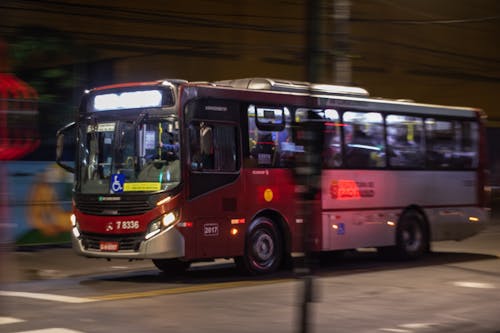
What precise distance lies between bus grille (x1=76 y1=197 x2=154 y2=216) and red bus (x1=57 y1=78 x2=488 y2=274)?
0.6 inches

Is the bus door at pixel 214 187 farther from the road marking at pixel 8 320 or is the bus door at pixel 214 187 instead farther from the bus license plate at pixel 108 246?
the road marking at pixel 8 320

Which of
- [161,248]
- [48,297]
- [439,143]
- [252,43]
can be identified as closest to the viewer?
[48,297]

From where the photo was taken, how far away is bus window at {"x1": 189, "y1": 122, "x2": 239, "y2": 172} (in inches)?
494

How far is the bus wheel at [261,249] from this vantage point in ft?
43.5

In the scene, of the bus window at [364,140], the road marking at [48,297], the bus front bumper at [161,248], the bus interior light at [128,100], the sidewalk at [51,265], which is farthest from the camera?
the bus window at [364,140]

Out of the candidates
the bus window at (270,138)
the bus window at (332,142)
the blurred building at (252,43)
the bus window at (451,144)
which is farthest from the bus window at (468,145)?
the bus window at (270,138)

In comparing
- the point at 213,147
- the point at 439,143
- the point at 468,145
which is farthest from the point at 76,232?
the point at 468,145

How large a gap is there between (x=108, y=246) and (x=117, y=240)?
0.19 metres

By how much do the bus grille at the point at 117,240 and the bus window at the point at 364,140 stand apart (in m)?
4.37

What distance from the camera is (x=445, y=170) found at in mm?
16672

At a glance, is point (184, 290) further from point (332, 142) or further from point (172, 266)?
point (332, 142)

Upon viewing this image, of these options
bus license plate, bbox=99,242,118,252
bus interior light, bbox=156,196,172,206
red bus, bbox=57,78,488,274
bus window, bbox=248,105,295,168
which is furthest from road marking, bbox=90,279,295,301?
bus window, bbox=248,105,295,168

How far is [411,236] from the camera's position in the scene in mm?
16000

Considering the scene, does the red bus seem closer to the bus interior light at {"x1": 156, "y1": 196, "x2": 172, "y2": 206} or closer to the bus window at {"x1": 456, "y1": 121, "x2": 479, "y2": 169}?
the bus interior light at {"x1": 156, "y1": 196, "x2": 172, "y2": 206}
